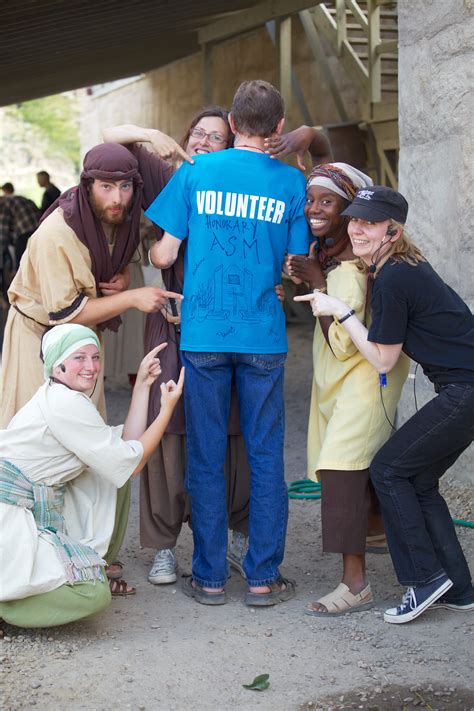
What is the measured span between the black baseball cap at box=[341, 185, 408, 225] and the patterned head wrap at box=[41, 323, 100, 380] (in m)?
1.03

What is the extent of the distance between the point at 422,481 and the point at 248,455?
0.68 m

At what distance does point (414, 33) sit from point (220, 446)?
2.66 m

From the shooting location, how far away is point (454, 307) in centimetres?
365

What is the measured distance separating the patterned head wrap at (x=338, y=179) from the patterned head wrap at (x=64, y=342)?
1.03 meters

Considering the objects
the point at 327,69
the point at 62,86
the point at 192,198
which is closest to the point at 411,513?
the point at 192,198

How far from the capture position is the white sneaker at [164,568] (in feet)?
13.9

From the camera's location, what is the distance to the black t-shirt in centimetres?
Result: 356

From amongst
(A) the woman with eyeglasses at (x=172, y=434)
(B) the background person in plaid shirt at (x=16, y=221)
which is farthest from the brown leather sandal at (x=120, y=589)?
(B) the background person in plaid shirt at (x=16, y=221)

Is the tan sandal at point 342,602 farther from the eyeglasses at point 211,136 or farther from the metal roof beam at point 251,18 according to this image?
the metal roof beam at point 251,18

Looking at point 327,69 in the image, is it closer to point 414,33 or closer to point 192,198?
point 414,33

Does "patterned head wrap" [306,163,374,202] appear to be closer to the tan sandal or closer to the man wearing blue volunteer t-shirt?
the man wearing blue volunteer t-shirt

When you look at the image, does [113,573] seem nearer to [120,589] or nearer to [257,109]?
[120,589]

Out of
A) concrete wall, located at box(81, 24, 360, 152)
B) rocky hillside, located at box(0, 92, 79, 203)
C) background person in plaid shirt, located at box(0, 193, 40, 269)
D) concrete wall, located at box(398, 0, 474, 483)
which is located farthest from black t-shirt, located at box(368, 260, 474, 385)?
rocky hillside, located at box(0, 92, 79, 203)

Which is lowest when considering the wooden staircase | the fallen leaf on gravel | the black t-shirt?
the fallen leaf on gravel
